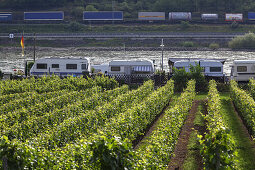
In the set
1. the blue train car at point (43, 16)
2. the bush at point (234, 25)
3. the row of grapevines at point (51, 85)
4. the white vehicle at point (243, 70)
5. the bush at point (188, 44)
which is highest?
the blue train car at point (43, 16)

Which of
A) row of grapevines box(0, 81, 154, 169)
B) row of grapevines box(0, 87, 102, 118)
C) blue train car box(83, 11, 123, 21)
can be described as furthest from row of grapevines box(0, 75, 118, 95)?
blue train car box(83, 11, 123, 21)

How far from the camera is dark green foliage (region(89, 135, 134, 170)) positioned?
29.5ft

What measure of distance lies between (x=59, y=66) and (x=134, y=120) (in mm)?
27600

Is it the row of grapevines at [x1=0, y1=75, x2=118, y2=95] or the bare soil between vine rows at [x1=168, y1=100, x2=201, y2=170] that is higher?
the row of grapevines at [x1=0, y1=75, x2=118, y2=95]

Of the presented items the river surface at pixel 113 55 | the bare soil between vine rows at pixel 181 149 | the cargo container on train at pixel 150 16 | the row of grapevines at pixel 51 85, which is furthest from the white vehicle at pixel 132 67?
the cargo container on train at pixel 150 16

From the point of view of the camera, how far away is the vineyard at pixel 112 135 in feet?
31.7

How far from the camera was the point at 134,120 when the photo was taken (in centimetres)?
1538

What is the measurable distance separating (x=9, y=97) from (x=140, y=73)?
1787 cm

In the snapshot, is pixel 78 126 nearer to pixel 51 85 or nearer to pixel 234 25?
pixel 51 85

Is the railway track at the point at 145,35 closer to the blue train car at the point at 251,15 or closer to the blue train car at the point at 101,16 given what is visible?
the blue train car at the point at 101,16

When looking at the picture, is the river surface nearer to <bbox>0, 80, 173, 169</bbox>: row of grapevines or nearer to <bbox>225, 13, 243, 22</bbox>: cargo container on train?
<bbox>225, 13, 243, 22</bbox>: cargo container on train

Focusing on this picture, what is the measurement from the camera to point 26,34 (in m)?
122

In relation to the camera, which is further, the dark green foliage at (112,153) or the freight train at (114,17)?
the freight train at (114,17)

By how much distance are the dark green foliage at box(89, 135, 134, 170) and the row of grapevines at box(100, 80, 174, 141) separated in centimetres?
205
